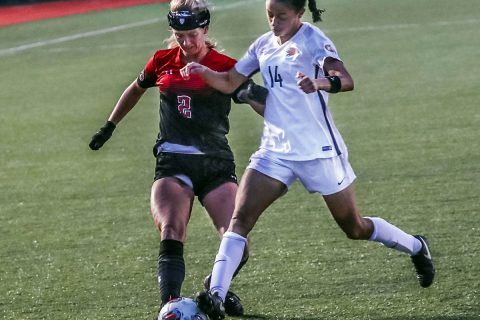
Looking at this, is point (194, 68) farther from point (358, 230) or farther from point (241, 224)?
point (358, 230)

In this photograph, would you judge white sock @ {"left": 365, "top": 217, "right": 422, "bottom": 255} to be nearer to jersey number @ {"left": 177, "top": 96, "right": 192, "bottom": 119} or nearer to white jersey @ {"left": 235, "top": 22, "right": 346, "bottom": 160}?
white jersey @ {"left": 235, "top": 22, "right": 346, "bottom": 160}

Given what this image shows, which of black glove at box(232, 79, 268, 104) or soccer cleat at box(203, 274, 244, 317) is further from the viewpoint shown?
soccer cleat at box(203, 274, 244, 317)

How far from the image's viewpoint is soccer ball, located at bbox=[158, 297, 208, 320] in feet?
20.0

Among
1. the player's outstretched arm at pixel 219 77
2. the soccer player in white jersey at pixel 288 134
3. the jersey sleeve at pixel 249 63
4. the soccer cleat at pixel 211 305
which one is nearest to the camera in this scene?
the soccer cleat at pixel 211 305

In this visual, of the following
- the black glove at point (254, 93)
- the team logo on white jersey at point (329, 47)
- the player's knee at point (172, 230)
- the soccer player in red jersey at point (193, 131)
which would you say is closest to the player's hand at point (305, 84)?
the team logo on white jersey at point (329, 47)

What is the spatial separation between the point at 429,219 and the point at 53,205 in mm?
3328

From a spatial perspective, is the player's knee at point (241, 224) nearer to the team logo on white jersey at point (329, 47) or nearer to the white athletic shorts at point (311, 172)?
the white athletic shorts at point (311, 172)

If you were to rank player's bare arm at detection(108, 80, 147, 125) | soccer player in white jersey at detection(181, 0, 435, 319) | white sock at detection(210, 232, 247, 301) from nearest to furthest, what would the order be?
white sock at detection(210, 232, 247, 301), soccer player in white jersey at detection(181, 0, 435, 319), player's bare arm at detection(108, 80, 147, 125)

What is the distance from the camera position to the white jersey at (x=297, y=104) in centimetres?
640

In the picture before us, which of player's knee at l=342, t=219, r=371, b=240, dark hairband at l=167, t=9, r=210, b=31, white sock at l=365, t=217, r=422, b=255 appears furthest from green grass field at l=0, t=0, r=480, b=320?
dark hairband at l=167, t=9, r=210, b=31

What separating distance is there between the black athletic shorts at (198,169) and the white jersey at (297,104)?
50cm

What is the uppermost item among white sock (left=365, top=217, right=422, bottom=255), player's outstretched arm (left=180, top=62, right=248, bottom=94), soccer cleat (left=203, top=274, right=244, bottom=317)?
player's outstretched arm (left=180, top=62, right=248, bottom=94)

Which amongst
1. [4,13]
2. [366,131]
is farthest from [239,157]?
[4,13]

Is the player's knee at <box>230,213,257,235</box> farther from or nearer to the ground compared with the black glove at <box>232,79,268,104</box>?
nearer to the ground
